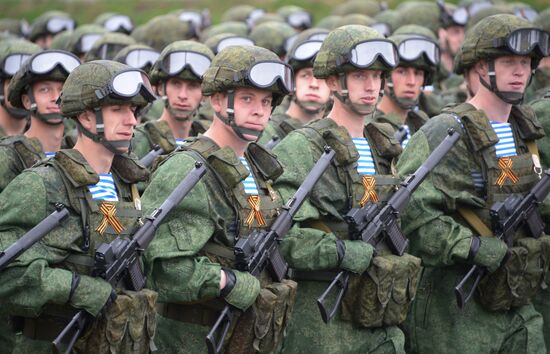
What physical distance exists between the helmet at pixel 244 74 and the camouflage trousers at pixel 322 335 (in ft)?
4.33

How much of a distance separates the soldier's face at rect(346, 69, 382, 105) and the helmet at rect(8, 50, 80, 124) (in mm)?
2172

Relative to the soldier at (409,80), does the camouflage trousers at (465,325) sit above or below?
below

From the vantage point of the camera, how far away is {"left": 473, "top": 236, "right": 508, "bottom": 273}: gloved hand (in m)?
8.59

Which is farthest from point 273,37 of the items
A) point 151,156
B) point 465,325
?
point 465,325

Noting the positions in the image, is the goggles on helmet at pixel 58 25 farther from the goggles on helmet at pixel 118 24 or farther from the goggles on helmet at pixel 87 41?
the goggles on helmet at pixel 87 41

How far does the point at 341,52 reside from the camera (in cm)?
860

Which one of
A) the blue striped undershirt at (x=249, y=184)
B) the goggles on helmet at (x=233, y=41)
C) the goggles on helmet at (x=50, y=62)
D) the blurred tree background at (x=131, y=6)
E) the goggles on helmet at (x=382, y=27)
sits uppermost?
the goggles on helmet at (x=50, y=62)

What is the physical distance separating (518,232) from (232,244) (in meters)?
2.57

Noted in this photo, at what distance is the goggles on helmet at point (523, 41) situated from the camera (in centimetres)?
908

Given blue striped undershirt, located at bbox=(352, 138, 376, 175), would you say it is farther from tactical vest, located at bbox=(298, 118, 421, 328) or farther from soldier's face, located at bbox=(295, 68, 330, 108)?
soldier's face, located at bbox=(295, 68, 330, 108)

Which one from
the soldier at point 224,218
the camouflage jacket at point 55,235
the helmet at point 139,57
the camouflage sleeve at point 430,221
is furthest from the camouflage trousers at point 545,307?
the helmet at point 139,57

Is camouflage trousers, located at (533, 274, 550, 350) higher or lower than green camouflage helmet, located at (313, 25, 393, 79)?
lower

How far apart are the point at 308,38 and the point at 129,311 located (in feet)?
19.6

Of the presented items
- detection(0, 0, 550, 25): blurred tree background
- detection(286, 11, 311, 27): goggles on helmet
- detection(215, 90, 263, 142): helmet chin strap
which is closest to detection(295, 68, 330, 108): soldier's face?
detection(215, 90, 263, 142): helmet chin strap
